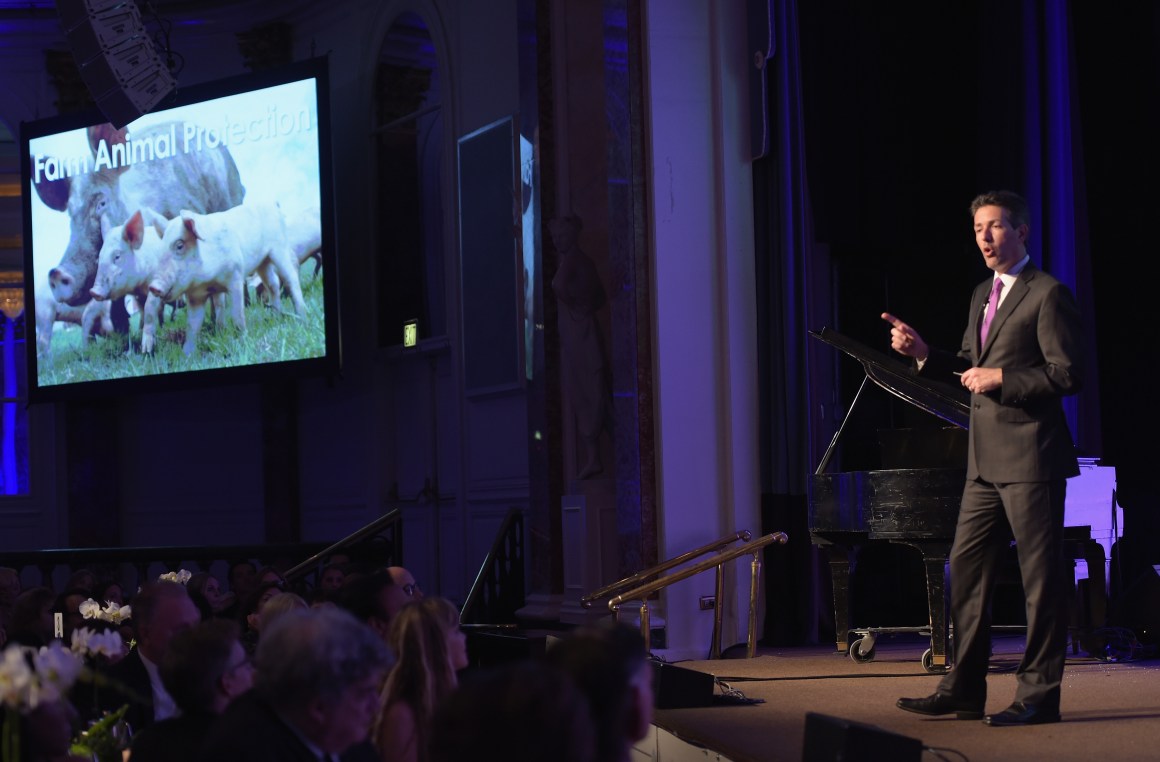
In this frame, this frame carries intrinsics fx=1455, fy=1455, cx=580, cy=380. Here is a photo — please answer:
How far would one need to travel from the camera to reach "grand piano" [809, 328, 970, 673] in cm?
533

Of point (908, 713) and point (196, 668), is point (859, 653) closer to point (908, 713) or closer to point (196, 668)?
point (908, 713)

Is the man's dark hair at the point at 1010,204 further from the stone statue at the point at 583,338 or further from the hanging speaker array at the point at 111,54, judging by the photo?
the hanging speaker array at the point at 111,54

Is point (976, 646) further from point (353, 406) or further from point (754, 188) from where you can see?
point (353, 406)

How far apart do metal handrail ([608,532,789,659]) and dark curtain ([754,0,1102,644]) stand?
1.68ft

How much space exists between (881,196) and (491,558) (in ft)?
11.1

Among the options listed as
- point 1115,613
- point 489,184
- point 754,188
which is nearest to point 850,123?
point 754,188

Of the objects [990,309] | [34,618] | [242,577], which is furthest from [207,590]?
[990,309]

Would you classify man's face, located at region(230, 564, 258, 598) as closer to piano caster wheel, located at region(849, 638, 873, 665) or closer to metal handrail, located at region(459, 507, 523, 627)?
metal handrail, located at region(459, 507, 523, 627)

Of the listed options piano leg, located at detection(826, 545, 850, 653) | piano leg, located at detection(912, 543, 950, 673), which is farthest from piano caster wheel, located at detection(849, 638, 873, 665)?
piano leg, located at detection(912, 543, 950, 673)

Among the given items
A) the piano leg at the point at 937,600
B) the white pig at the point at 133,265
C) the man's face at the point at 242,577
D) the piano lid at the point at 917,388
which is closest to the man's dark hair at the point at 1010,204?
the piano lid at the point at 917,388

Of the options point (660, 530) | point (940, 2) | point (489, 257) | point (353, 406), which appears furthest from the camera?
point (353, 406)

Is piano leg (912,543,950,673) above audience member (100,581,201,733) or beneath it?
beneath

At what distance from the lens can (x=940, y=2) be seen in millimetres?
8133

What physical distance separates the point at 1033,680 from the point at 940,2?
17.0ft
